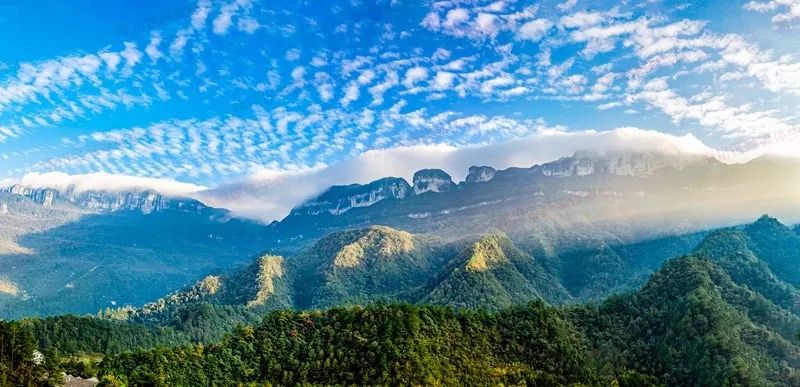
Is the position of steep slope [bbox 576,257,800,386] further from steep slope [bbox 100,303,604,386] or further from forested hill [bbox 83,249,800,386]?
steep slope [bbox 100,303,604,386]

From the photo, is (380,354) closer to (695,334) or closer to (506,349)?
(506,349)

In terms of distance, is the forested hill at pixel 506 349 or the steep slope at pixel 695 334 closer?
the forested hill at pixel 506 349

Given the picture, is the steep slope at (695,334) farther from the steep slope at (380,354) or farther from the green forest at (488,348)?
the steep slope at (380,354)

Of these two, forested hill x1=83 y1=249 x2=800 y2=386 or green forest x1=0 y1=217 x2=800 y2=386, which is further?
forested hill x1=83 y1=249 x2=800 y2=386

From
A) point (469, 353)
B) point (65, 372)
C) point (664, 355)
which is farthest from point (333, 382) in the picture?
point (664, 355)

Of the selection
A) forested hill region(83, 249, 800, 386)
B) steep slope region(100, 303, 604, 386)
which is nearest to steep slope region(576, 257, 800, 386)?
forested hill region(83, 249, 800, 386)

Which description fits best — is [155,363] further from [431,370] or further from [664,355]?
[664,355]

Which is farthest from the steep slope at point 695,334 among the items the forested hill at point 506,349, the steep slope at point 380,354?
the steep slope at point 380,354

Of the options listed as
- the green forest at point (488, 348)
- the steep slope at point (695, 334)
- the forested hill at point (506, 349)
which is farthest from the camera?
the steep slope at point (695, 334)

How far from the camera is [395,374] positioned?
139125mm

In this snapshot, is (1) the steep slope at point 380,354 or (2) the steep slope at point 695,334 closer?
(1) the steep slope at point 380,354

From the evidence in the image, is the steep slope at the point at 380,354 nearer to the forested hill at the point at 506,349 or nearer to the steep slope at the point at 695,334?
the forested hill at the point at 506,349

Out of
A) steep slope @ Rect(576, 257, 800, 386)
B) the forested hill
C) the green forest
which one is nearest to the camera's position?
the green forest

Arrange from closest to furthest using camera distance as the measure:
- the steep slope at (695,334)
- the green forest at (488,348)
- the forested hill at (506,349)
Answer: the green forest at (488,348)
the forested hill at (506,349)
the steep slope at (695,334)
